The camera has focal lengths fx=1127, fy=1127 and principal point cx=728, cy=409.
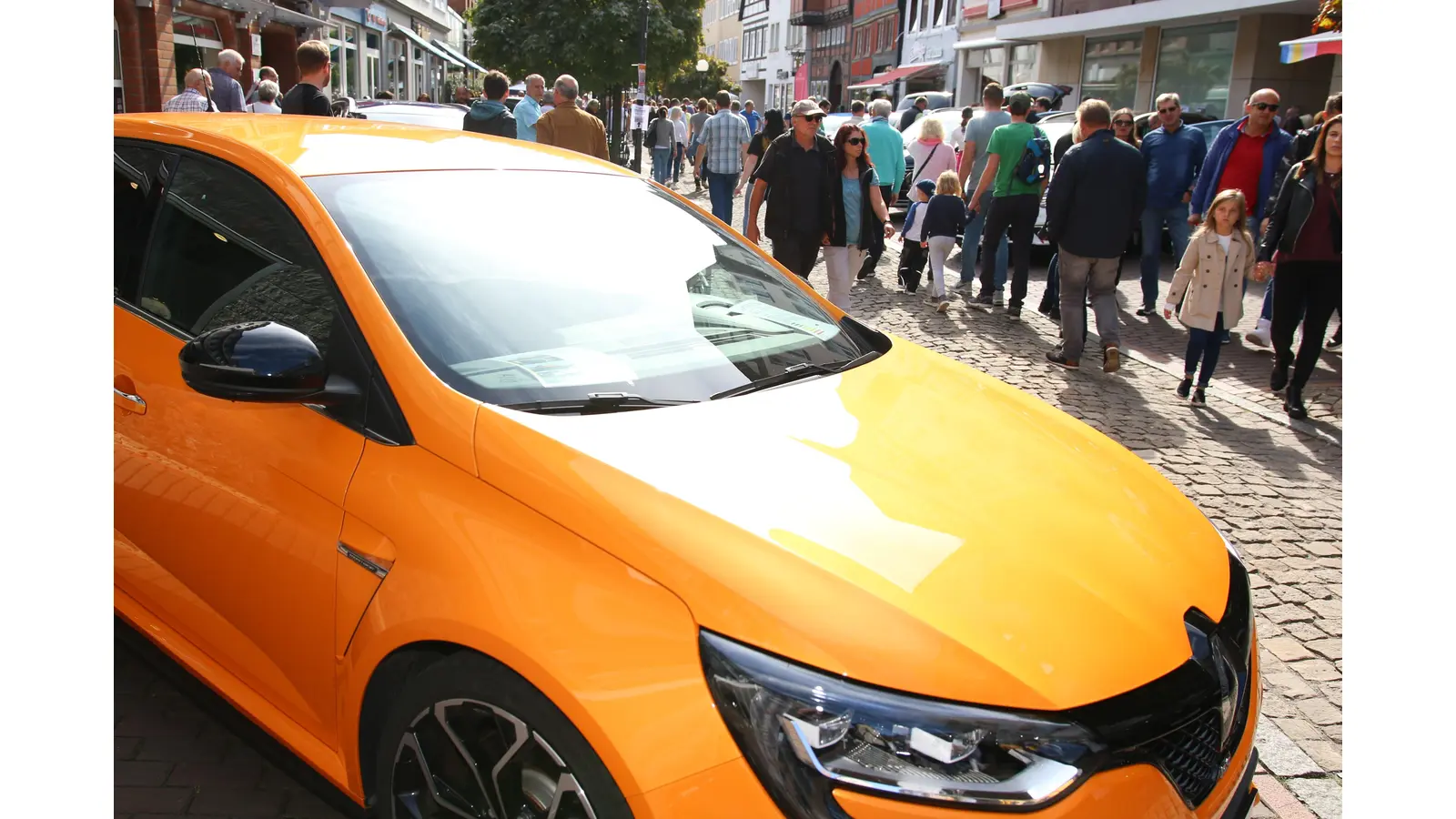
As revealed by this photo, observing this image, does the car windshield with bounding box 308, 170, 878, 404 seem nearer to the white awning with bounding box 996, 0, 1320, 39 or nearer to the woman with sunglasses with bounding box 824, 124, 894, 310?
the woman with sunglasses with bounding box 824, 124, 894, 310

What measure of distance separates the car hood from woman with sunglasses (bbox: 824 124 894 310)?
19.4 ft

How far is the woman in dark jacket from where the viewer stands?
278 inches

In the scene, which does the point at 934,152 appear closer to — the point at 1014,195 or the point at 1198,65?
the point at 1014,195

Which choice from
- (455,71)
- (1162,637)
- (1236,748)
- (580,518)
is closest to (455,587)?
(580,518)

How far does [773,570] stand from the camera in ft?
6.22

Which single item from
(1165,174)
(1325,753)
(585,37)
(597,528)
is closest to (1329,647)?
(1325,753)

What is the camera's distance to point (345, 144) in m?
3.09

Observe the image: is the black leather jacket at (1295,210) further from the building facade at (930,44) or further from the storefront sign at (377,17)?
the building facade at (930,44)

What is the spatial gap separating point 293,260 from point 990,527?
1.72m

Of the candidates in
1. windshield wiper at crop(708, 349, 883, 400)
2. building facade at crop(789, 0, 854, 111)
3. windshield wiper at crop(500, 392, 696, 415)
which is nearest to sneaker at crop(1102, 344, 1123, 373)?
windshield wiper at crop(708, 349, 883, 400)

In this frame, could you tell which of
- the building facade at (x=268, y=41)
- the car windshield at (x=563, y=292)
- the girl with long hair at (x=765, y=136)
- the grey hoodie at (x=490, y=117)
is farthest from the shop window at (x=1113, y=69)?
the car windshield at (x=563, y=292)

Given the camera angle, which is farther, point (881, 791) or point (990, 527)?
point (990, 527)

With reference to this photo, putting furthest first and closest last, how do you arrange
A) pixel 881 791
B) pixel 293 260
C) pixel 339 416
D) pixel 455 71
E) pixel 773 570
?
pixel 455 71
pixel 293 260
pixel 339 416
pixel 773 570
pixel 881 791

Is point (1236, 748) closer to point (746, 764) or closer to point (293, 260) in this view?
point (746, 764)
